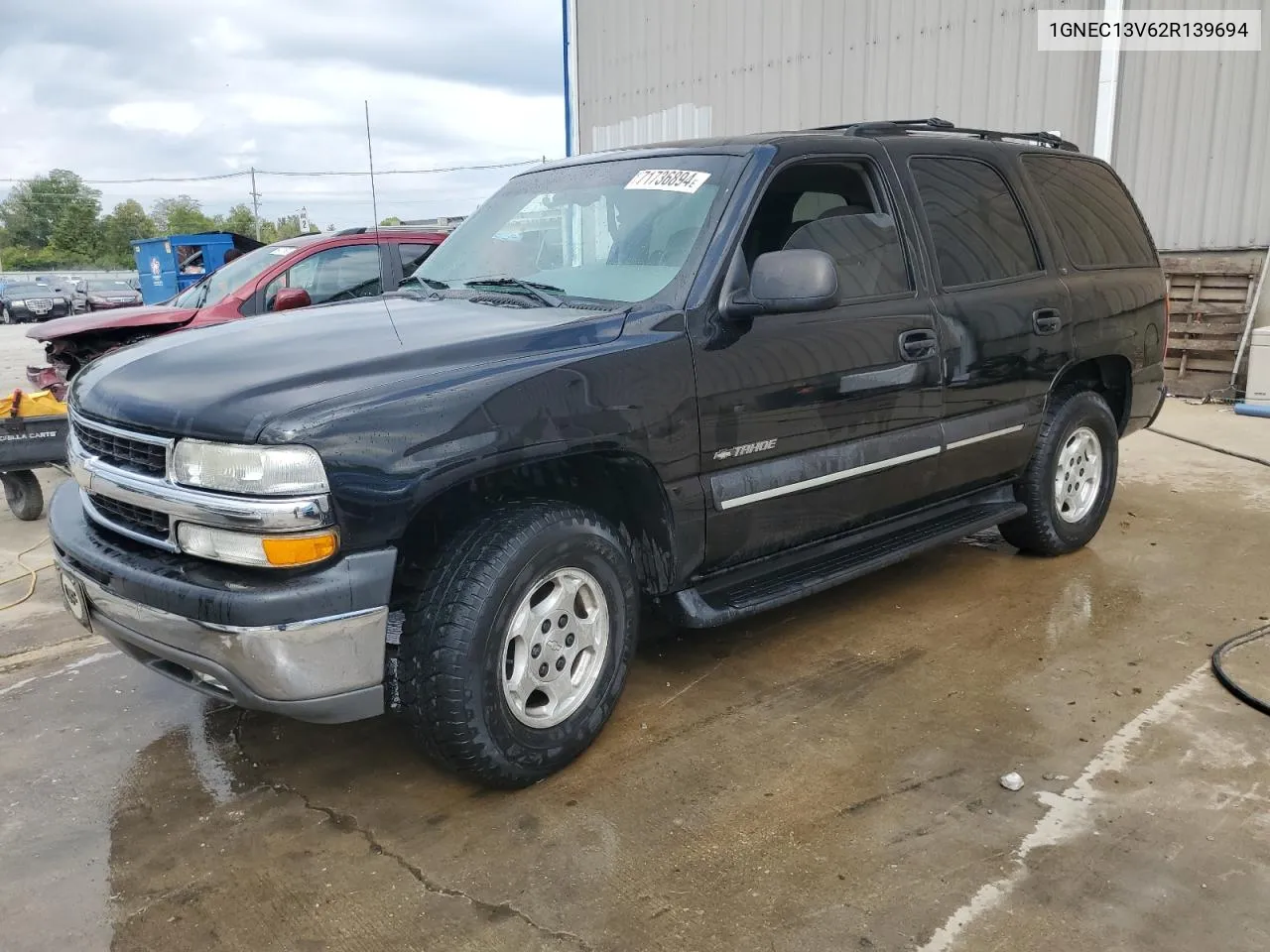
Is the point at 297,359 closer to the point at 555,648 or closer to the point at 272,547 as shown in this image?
the point at 272,547

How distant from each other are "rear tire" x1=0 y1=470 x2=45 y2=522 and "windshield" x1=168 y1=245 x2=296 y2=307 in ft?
6.00

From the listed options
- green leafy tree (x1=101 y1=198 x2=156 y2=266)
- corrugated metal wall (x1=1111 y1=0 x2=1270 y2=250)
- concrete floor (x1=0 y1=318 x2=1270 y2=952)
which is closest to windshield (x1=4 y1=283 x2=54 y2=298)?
corrugated metal wall (x1=1111 y1=0 x2=1270 y2=250)

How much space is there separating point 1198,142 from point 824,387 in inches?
304

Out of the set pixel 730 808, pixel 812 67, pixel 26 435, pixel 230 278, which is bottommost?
pixel 730 808

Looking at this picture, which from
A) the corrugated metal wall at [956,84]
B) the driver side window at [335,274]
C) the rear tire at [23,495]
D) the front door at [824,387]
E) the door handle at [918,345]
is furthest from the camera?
the corrugated metal wall at [956,84]

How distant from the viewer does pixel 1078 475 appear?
5094 millimetres

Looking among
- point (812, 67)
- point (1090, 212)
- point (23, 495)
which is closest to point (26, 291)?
point (812, 67)

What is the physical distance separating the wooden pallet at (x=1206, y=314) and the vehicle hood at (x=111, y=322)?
27.3ft

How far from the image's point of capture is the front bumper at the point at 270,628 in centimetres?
250

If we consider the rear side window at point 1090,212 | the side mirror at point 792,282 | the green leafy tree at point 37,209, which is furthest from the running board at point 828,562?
the green leafy tree at point 37,209

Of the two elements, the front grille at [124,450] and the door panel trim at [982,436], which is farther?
the door panel trim at [982,436]

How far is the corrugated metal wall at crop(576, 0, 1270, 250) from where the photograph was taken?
916cm

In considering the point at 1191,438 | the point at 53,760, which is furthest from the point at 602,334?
the point at 1191,438

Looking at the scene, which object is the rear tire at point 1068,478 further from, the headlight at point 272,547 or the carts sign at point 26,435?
the carts sign at point 26,435
